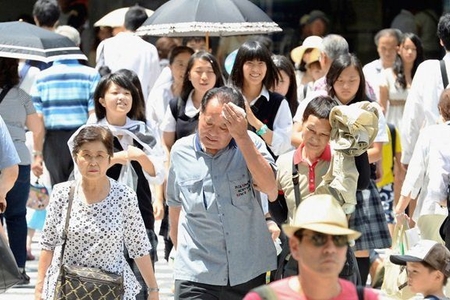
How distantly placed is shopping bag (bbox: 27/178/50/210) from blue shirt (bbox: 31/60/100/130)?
4.39 ft

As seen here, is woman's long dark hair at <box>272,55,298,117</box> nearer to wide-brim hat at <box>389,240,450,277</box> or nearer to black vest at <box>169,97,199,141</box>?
black vest at <box>169,97,199,141</box>

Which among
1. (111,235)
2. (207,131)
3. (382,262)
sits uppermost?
(207,131)

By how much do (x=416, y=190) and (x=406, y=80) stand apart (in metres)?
5.20

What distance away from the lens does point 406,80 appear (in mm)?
13648

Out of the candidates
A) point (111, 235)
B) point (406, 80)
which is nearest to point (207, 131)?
point (111, 235)

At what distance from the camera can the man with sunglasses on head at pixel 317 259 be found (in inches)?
190

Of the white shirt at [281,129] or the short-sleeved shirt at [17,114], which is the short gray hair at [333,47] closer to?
the white shirt at [281,129]

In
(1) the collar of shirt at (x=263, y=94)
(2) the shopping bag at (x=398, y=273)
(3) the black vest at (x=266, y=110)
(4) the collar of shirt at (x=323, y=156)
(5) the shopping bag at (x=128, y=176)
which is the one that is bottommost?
(2) the shopping bag at (x=398, y=273)

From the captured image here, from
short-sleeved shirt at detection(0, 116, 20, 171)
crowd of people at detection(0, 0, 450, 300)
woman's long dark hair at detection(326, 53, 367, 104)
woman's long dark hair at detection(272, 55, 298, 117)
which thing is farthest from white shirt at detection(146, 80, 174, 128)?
short-sleeved shirt at detection(0, 116, 20, 171)

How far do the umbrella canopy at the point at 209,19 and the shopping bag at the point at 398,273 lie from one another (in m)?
2.64

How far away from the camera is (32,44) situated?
33.2 feet

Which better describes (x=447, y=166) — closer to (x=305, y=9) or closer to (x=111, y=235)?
(x=111, y=235)

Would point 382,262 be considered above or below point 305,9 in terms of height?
below

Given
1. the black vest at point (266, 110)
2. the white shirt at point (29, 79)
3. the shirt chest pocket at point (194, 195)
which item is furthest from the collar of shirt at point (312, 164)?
the white shirt at point (29, 79)
